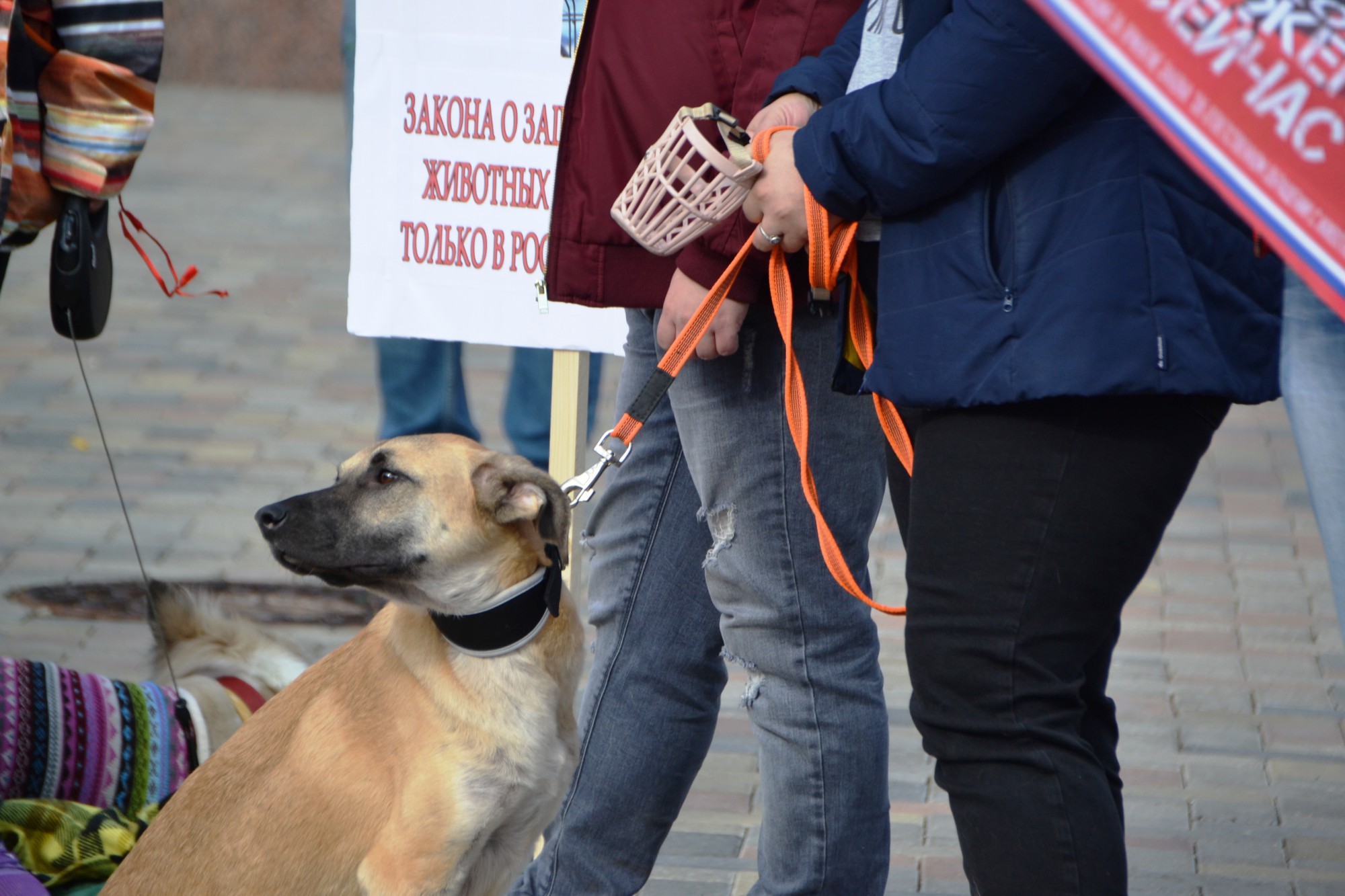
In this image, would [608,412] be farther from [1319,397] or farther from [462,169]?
[1319,397]

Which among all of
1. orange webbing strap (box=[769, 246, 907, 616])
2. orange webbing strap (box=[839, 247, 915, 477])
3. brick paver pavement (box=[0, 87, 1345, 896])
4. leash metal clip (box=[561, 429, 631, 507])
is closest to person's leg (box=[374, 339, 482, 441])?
brick paver pavement (box=[0, 87, 1345, 896])

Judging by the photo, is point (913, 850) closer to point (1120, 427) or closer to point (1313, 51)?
point (1120, 427)

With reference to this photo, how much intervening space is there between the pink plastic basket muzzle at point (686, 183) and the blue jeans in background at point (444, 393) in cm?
265

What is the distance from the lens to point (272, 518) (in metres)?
2.43

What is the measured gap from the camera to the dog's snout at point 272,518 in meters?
2.42

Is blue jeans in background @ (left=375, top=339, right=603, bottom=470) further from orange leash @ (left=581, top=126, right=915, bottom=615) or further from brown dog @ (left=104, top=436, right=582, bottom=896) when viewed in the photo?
orange leash @ (left=581, top=126, right=915, bottom=615)

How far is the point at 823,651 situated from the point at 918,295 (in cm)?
76

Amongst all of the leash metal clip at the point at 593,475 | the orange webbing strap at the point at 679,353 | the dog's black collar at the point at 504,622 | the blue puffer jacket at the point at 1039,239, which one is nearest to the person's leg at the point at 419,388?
the dog's black collar at the point at 504,622

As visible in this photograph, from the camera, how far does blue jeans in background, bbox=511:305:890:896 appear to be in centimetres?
235

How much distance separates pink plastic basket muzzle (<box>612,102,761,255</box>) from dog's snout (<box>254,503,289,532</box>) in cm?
77

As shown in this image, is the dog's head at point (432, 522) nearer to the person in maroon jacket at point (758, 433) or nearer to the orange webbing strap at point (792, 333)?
the person in maroon jacket at point (758, 433)

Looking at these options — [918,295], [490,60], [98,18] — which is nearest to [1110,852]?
[918,295]

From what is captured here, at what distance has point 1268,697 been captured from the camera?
4.06 metres

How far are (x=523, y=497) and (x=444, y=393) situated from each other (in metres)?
2.35
